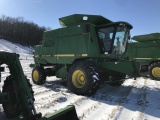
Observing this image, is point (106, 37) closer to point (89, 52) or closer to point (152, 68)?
point (89, 52)

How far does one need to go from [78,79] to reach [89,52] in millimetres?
1050

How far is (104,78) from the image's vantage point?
8078mm

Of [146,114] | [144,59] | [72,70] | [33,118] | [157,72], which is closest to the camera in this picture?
[33,118]

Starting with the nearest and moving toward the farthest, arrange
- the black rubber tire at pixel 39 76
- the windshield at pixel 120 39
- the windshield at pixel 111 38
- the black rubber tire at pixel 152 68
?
the windshield at pixel 111 38 < the windshield at pixel 120 39 < the black rubber tire at pixel 39 76 < the black rubber tire at pixel 152 68

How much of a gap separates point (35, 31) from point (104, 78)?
7182cm

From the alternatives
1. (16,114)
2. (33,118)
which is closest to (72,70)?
(16,114)

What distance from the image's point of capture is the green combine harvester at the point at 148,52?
13875mm

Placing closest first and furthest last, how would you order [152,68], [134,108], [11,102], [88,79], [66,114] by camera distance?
[66,114]
[11,102]
[134,108]
[88,79]
[152,68]

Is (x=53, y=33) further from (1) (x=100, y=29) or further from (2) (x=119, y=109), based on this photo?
(2) (x=119, y=109)

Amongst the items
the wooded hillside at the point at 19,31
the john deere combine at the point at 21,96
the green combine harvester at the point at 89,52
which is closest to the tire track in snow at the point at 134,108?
the green combine harvester at the point at 89,52

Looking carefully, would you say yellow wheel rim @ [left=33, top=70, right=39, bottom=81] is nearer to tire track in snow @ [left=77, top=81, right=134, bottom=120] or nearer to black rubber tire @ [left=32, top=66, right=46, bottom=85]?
black rubber tire @ [left=32, top=66, right=46, bottom=85]

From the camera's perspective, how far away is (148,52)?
585 inches

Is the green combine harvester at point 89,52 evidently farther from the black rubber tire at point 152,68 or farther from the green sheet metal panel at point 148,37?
the green sheet metal panel at point 148,37

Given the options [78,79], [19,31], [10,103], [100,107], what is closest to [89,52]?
[78,79]
